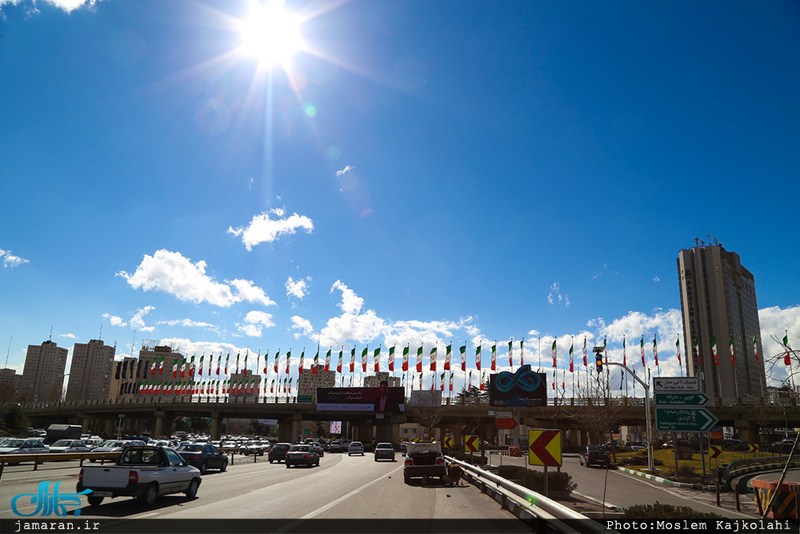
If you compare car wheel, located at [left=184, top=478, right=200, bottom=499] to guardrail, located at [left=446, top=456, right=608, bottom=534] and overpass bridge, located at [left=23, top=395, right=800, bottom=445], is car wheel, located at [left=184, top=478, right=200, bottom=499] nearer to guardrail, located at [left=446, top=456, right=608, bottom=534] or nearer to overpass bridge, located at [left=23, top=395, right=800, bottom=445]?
guardrail, located at [left=446, top=456, right=608, bottom=534]

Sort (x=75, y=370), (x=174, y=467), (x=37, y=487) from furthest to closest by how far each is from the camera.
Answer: (x=75, y=370)
(x=37, y=487)
(x=174, y=467)

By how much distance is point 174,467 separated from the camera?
48.4 feet

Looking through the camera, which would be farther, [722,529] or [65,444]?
[65,444]

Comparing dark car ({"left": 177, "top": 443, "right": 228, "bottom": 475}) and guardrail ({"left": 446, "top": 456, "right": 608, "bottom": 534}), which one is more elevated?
guardrail ({"left": 446, "top": 456, "right": 608, "bottom": 534})

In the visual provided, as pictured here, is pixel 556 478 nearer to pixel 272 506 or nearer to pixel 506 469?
pixel 506 469

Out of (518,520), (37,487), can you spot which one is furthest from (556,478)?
(37,487)

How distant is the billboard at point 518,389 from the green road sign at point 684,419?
100 ft

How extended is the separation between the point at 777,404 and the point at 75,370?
218 metres

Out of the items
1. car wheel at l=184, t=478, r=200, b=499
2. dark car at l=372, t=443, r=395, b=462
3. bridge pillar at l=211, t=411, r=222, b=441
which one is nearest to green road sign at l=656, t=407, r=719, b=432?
car wheel at l=184, t=478, r=200, b=499

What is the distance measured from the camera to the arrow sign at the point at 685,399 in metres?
25.7
